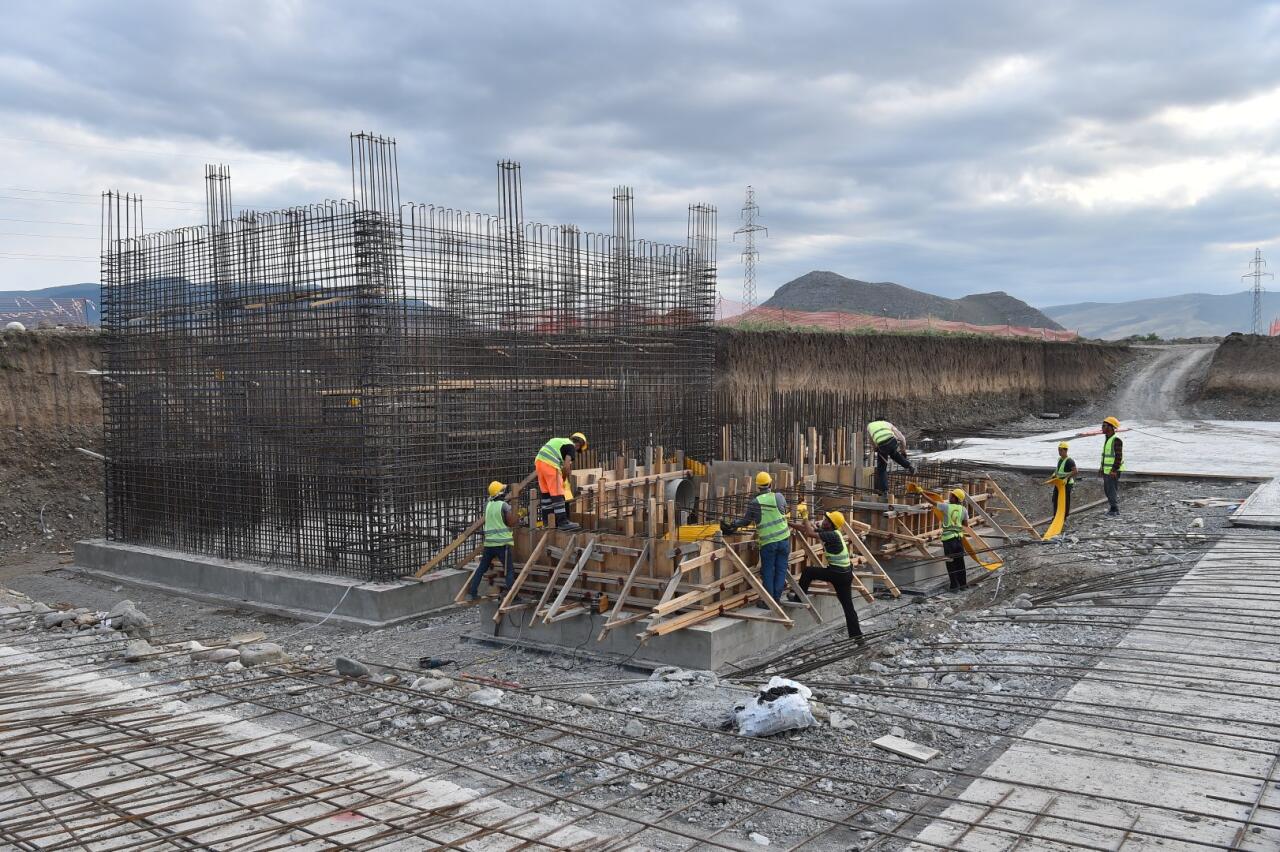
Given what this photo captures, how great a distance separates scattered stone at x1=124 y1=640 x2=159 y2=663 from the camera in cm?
893

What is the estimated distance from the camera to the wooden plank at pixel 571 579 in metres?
9.16

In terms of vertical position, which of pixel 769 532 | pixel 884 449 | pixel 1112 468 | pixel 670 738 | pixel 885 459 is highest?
pixel 884 449

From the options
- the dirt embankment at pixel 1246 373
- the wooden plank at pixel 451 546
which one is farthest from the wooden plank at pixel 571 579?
the dirt embankment at pixel 1246 373

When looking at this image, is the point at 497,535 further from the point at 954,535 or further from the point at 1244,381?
the point at 1244,381

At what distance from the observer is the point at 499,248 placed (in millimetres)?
12719

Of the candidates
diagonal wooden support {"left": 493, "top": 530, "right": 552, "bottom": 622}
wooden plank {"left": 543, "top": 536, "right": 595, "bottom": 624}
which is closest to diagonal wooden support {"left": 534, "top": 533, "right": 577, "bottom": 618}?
wooden plank {"left": 543, "top": 536, "right": 595, "bottom": 624}

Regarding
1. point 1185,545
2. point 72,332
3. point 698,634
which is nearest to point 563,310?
point 698,634

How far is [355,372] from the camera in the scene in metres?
11.1

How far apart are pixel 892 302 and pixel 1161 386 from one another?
135 ft

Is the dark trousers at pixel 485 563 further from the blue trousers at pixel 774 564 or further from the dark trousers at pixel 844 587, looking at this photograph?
the dark trousers at pixel 844 587

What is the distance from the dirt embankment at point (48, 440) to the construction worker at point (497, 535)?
10309 mm

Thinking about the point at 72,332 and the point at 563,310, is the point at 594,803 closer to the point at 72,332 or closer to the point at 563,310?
the point at 563,310

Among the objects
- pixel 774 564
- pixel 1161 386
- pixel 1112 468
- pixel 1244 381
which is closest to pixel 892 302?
pixel 1161 386

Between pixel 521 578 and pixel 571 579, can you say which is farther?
pixel 521 578
